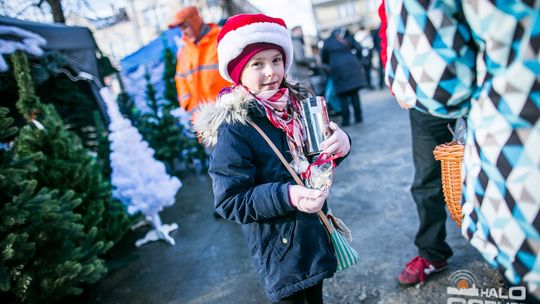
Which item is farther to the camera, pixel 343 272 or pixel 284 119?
pixel 343 272

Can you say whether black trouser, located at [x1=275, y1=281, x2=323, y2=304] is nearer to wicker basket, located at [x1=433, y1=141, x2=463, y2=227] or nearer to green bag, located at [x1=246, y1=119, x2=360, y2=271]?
green bag, located at [x1=246, y1=119, x2=360, y2=271]

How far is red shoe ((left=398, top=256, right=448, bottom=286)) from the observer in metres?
2.20

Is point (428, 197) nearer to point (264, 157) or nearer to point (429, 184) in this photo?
point (429, 184)

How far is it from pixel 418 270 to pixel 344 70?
501cm

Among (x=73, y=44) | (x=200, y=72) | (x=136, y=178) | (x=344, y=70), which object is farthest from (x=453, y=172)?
(x=73, y=44)

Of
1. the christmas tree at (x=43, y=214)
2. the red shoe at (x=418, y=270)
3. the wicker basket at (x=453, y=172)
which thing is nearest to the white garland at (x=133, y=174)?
the christmas tree at (x=43, y=214)

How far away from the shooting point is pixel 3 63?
13.6 ft

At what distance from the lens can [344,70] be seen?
661cm

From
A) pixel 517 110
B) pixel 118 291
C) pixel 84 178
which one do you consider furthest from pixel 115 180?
pixel 517 110

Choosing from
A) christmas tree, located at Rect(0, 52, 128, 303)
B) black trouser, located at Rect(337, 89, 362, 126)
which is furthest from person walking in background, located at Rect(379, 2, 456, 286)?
black trouser, located at Rect(337, 89, 362, 126)

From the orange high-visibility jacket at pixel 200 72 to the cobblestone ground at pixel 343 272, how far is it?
1.44 metres

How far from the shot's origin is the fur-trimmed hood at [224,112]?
1417 millimetres

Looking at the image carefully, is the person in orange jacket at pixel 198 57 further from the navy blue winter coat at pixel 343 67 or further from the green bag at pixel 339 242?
the navy blue winter coat at pixel 343 67

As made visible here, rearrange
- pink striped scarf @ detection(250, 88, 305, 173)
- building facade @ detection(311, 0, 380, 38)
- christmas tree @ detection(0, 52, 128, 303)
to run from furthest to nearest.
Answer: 1. building facade @ detection(311, 0, 380, 38)
2. christmas tree @ detection(0, 52, 128, 303)
3. pink striped scarf @ detection(250, 88, 305, 173)
